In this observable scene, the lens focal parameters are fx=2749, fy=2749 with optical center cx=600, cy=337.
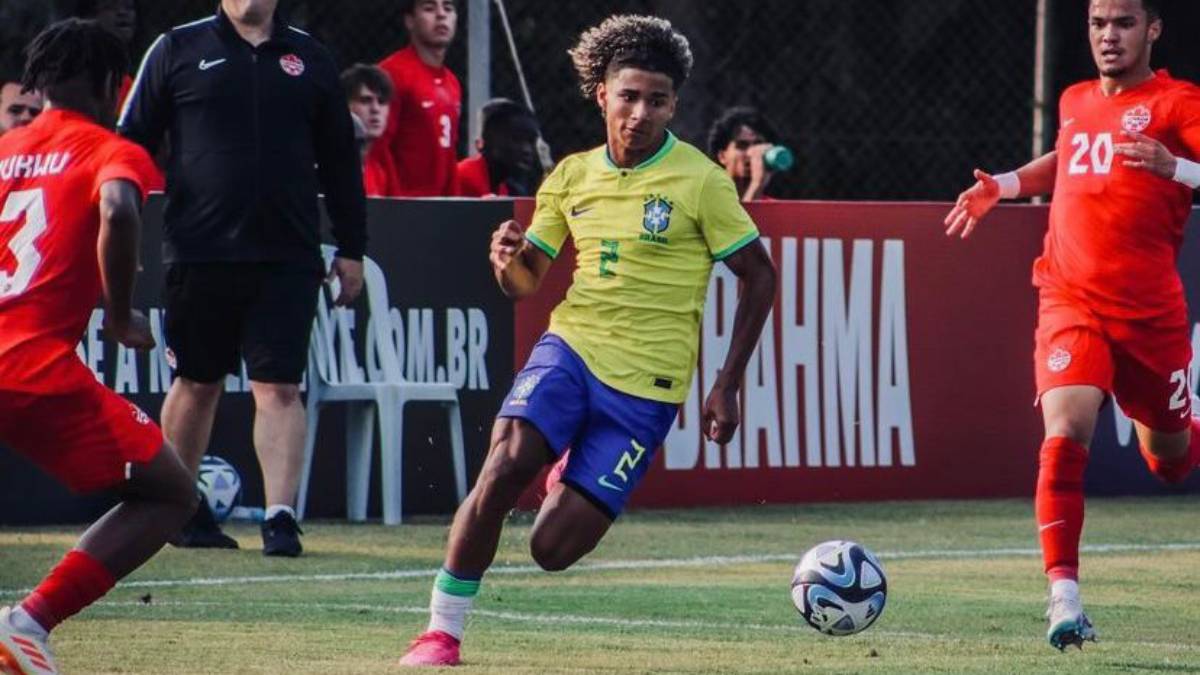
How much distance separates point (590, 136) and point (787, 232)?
3644 mm

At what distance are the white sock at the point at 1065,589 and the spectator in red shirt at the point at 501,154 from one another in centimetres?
601

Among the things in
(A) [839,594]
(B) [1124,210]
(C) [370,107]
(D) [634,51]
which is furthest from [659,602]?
(C) [370,107]

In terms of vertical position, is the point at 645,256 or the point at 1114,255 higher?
the point at 645,256

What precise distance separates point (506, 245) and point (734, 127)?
6819 mm

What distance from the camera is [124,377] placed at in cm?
1180

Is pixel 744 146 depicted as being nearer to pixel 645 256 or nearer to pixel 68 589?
pixel 645 256

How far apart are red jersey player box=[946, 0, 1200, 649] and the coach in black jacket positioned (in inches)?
117

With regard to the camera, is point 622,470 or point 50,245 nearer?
point 50,245

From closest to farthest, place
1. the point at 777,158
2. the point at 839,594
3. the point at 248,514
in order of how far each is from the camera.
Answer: the point at 839,594
the point at 248,514
the point at 777,158

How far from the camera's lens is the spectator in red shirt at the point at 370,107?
42.0 ft

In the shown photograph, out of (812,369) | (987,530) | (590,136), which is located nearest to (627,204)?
(987,530)

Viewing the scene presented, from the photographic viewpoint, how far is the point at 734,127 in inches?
564

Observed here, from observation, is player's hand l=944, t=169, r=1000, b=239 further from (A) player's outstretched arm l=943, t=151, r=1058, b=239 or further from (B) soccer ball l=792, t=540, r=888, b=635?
(B) soccer ball l=792, t=540, r=888, b=635

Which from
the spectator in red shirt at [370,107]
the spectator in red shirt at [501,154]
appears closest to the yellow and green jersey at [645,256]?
the spectator in red shirt at [370,107]
